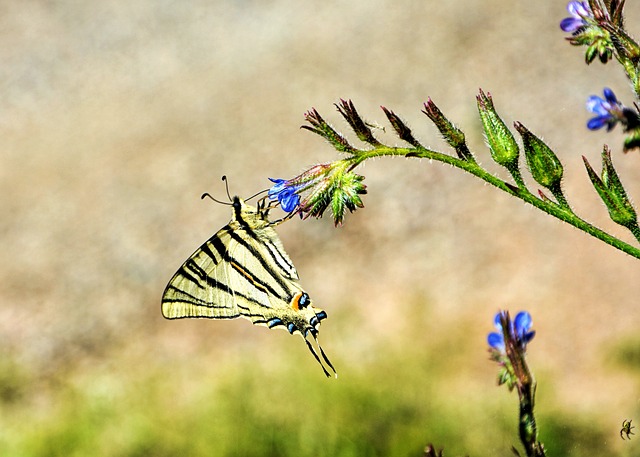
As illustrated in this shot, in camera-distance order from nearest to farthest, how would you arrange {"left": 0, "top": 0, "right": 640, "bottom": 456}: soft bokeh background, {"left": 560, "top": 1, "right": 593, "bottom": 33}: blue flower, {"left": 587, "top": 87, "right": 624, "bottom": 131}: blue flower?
{"left": 587, "top": 87, "right": 624, "bottom": 131}: blue flower → {"left": 560, "top": 1, "right": 593, "bottom": 33}: blue flower → {"left": 0, "top": 0, "right": 640, "bottom": 456}: soft bokeh background

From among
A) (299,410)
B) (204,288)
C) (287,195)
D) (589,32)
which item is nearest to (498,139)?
(589,32)

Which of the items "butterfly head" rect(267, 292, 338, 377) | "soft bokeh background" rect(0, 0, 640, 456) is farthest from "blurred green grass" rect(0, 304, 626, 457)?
"butterfly head" rect(267, 292, 338, 377)

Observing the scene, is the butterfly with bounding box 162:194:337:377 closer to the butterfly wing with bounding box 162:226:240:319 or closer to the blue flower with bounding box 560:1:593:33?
the butterfly wing with bounding box 162:226:240:319

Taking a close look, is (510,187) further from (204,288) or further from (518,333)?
(204,288)

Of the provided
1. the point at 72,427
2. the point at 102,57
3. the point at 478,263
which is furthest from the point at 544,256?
the point at 102,57

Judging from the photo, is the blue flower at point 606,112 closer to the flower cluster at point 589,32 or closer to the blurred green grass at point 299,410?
Result: the flower cluster at point 589,32

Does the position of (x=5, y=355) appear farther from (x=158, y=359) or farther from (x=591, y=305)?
(x=591, y=305)
